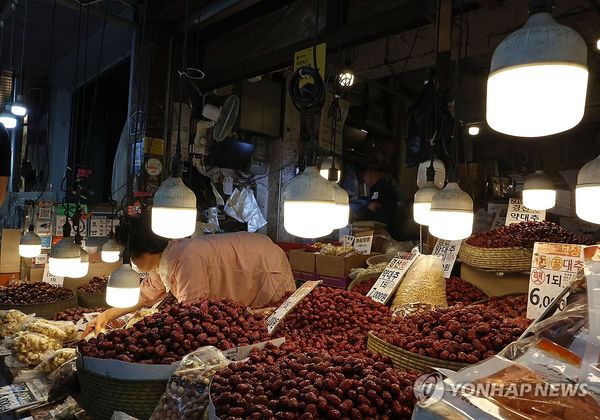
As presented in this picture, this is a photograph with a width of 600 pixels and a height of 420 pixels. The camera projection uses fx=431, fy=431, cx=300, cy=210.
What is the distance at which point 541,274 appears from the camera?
2455 mm

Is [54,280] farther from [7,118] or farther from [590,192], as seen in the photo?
[590,192]

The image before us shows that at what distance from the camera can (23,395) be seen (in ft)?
7.32

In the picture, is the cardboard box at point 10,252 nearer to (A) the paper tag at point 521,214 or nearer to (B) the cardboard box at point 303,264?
(B) the cardboard box at point 303,264

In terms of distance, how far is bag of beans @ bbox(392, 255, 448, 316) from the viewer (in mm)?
3094

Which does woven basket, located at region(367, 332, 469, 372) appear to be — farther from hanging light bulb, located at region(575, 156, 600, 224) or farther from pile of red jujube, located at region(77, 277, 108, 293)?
pile of red jujube, located at region(77, 277, 108, 293)

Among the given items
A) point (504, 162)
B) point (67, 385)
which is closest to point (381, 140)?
point (504, 162)

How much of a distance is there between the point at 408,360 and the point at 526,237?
6.03 feet

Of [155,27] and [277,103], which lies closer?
[155,27]

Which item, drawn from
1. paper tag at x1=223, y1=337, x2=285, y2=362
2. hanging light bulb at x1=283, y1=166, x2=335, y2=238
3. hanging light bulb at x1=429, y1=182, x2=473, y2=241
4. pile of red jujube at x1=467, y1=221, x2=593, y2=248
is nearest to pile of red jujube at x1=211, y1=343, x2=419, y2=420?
paper tag at x1=223, y1=337, x2=285, y2=362

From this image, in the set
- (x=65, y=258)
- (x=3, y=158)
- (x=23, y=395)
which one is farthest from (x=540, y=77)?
(x=3, y=158)

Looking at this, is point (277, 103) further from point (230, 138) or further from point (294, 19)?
point (294, 19)

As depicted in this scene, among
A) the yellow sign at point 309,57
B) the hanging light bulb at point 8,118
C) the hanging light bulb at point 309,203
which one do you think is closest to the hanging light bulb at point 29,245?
the hanging light bulb at point 309,203

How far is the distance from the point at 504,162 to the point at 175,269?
8.47 meters

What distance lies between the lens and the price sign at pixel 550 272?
2318 mm
